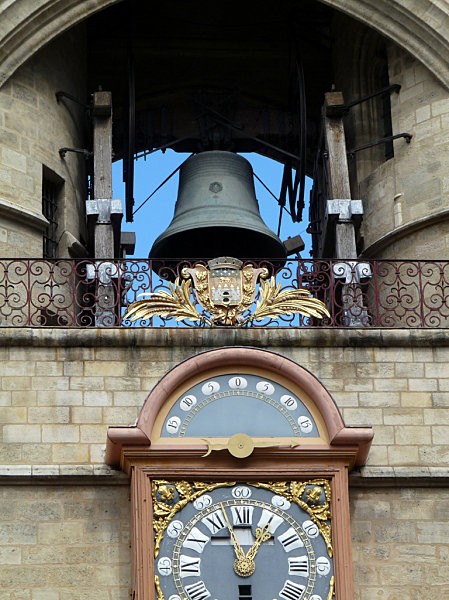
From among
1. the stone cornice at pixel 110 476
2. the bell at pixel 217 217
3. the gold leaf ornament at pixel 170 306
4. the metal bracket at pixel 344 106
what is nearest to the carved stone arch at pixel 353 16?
the metal bracket at pixel 344 106

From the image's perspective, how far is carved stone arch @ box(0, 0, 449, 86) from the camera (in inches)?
773

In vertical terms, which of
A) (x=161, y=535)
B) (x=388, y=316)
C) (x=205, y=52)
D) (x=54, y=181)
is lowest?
(x=161, y=535)

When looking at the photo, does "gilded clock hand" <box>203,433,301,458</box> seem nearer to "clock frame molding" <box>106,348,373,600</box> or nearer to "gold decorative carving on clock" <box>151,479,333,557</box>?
"clock frame molding" <box>106,348,373,600</box>

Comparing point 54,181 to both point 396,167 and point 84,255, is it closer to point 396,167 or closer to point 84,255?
point 84,255

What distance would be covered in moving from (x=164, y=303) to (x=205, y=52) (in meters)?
4.37

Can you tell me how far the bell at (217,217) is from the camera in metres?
19.5

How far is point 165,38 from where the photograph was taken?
72.2 feet

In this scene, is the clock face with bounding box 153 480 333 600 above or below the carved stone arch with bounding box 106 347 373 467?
below

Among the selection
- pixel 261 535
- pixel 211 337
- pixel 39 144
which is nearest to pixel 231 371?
pixel 211 337

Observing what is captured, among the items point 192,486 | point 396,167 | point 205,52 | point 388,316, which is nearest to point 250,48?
point 205,52

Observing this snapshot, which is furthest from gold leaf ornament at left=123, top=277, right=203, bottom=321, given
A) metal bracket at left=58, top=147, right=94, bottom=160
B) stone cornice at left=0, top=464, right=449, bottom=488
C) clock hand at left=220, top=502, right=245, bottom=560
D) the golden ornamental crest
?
metal bracket at left=58, top=147, right=94, bottom=160

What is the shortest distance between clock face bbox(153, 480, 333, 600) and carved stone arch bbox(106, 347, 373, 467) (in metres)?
0.34

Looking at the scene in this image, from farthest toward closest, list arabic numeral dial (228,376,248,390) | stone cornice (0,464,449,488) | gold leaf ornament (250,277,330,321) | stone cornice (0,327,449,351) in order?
gold leaf ornament (250,277,330,321)
stone cornice (0,327,449,351)
arabic numeral dial (228,376,248,390)
stone cornice (0,464,449,488)

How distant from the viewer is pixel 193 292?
60.2 feet
